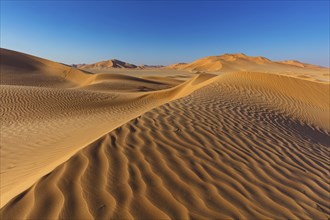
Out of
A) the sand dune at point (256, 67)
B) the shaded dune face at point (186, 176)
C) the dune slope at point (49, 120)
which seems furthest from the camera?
the sand dune at point (256, 67)

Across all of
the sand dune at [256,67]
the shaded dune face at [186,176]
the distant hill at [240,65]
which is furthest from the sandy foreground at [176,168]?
the distant hill at [240,65]

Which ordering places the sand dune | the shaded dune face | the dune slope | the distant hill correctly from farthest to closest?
the distant hill
the sand dune
the dune slope
the shaded dune face

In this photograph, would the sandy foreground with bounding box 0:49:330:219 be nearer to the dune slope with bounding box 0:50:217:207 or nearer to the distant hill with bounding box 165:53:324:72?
the dune slope with bounding box 0:50:217:207

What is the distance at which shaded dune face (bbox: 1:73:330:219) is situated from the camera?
92.1 inches

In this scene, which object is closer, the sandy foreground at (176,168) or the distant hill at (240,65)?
the sandy foreground at (176,168)

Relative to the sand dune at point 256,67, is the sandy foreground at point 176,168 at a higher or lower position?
lower

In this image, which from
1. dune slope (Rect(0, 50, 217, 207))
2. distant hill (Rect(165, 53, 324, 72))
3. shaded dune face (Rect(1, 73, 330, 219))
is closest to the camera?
shaded dune face (Rect(1, 73, 330, 219))

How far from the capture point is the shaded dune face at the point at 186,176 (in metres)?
2.34

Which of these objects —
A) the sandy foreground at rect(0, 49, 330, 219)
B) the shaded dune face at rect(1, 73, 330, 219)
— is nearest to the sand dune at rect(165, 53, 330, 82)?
the sandy foreground at rect(0, 49, 330, 219)

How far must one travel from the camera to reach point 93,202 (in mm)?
2346

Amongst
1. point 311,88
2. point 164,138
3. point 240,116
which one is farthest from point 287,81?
point 164,138

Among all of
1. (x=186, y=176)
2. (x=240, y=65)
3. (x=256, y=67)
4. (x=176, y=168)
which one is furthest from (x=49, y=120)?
(x=240, y=65)

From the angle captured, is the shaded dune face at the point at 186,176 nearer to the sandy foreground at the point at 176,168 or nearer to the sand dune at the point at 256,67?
the sandy foreground at the point at 176,168

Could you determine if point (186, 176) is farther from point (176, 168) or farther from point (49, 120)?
point (49, 120)
